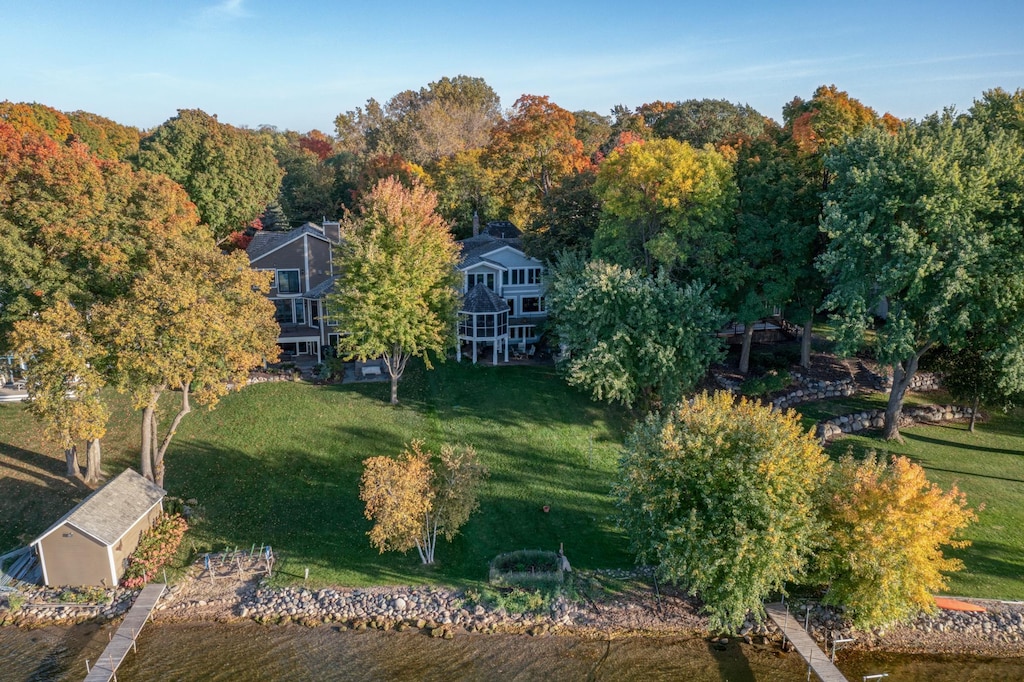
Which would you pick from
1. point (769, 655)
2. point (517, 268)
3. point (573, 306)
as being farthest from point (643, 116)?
point (769, 655)

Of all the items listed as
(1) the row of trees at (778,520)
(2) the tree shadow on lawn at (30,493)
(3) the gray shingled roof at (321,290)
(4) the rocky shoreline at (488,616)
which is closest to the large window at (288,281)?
(3) the gray shingled roof at (321,290)

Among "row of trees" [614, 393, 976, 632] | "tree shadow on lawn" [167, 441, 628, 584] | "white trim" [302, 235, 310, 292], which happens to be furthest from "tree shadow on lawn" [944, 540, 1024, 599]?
"white trim" [302, 235, 310, 292]

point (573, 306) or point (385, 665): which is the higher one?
point (573, 306)

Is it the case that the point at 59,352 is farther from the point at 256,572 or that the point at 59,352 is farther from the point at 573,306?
the point at 573,306

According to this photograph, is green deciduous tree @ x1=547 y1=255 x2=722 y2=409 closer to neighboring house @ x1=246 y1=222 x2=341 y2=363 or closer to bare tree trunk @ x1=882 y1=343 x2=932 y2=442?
bare tree trunk @ x1=882 y1=343 x2=932 y2=442

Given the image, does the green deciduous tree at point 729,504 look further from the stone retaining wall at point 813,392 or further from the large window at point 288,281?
the large window at point 288,281
